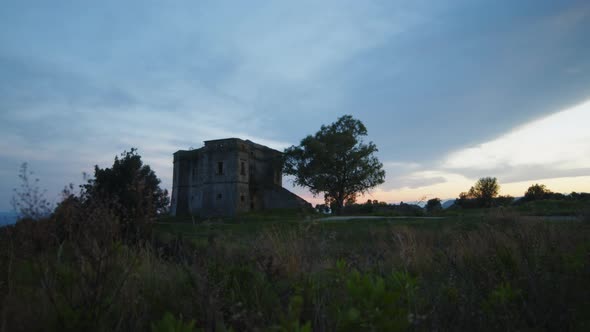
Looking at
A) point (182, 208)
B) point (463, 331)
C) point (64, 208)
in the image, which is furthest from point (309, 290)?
point (182, 208)

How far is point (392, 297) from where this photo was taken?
155 cm

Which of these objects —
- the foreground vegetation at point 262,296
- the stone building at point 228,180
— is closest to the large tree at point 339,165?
the stone building at point 228,180

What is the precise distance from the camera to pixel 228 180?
115ft

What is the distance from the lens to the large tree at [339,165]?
34812 millimetres

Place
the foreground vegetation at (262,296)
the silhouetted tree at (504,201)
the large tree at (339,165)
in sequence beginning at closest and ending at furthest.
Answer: the foreground vegetation at (262,296) < the silhouetted tree at (504,201) < the large tree at (339,165)

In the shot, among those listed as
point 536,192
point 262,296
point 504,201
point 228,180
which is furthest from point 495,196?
point 262,296

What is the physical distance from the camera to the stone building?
34.9 metres

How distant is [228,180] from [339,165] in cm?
1172

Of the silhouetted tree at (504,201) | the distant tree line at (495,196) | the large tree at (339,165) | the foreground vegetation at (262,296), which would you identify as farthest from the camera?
the large tree at (339,165)

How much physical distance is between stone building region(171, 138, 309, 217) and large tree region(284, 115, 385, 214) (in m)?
3.26

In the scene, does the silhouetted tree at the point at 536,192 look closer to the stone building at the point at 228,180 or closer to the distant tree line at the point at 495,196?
the distant tree line at the point at 495,196

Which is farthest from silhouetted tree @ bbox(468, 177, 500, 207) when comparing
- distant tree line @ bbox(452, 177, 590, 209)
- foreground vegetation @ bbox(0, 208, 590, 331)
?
foreground vegetation @ bbox(0, 208, 590, 331)

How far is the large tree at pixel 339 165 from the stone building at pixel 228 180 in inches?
128

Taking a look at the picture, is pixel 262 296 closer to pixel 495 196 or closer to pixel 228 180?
pixel 228 180
